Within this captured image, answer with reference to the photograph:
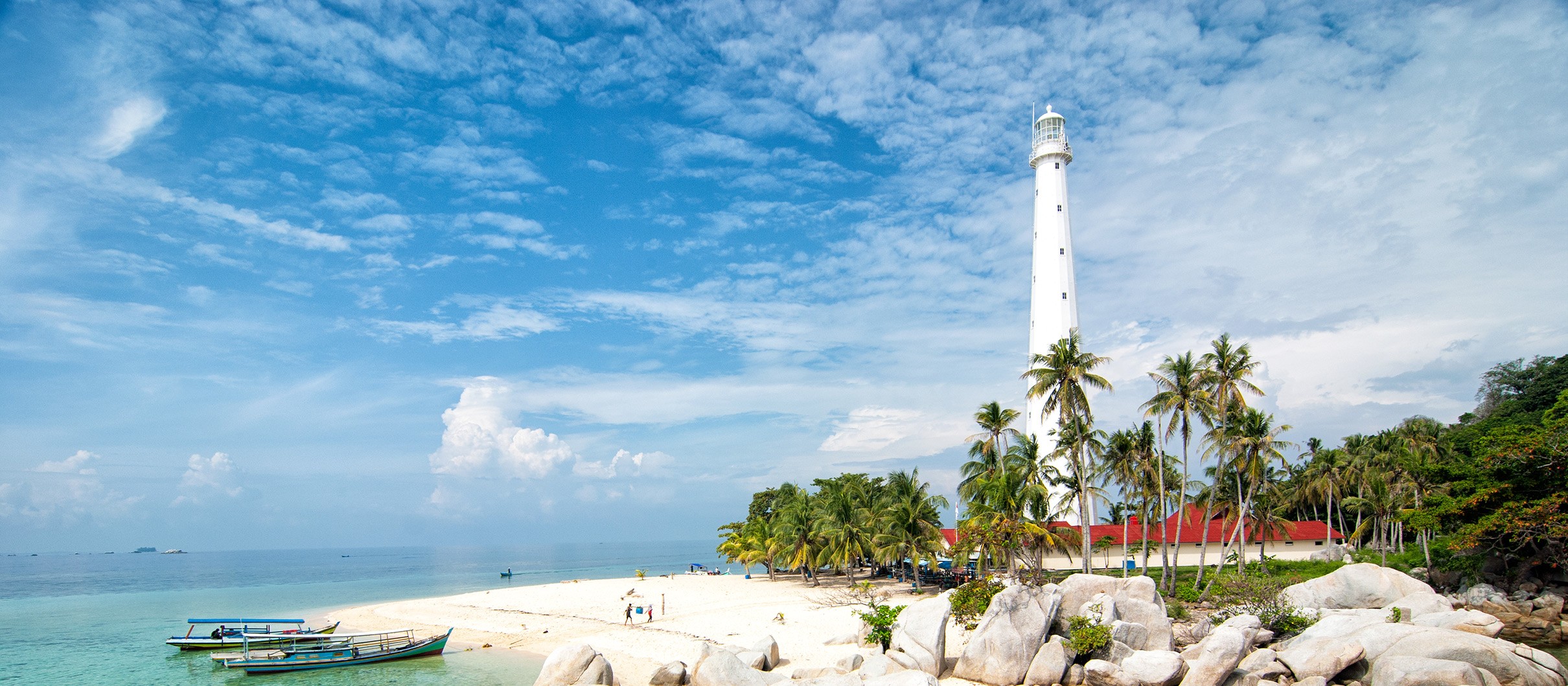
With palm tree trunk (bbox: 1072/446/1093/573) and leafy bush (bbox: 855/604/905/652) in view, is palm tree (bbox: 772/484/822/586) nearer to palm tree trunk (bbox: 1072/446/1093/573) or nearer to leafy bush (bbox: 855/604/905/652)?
palm tree trunk (bbox: 1072/446/1093/573)

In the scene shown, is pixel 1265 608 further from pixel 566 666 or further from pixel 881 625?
pixel 566 666

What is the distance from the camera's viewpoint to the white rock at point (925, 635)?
74.7ft

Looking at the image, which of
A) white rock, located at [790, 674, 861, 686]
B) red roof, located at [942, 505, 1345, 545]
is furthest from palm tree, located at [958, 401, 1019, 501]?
white rock, located at [790, 674, 861, 686]

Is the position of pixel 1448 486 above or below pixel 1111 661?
above

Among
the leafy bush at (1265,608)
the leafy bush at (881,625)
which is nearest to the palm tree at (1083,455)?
the leafy bush at (1265,608)

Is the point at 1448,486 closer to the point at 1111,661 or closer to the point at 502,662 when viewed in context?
the point at 1111,661

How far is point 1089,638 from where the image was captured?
2250 centimetres

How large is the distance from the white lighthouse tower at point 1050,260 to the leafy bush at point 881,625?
2842cm

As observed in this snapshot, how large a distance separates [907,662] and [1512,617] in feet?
82.0

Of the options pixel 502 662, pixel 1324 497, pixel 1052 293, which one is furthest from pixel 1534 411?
pixel 502 662

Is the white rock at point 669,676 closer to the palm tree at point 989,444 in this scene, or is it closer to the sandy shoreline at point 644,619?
the sandy shoreline at point 644,619

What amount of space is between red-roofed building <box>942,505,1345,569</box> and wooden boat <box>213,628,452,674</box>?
102 feet

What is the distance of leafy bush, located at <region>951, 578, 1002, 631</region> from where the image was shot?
1051 inches

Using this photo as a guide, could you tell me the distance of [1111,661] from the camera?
22203 mm
